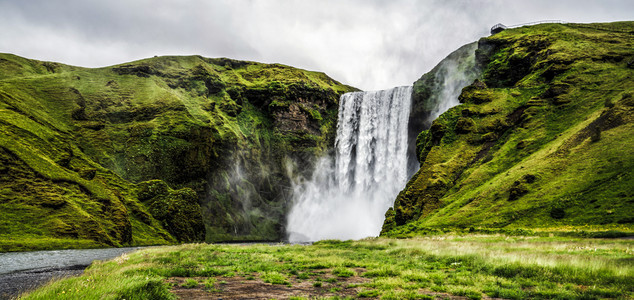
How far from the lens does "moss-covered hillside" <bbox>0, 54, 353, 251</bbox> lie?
5906 centimetres

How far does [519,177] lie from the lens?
1783 inches

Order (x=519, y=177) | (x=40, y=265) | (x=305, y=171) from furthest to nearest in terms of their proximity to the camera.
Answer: (x=305, y=171) < (x=519, y=177) < (x=40, y=265)

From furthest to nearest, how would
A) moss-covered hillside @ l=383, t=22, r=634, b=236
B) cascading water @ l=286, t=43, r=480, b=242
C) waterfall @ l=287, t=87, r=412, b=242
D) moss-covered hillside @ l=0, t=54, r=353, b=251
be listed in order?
1. waterfall @ l=287, t=87, r=412, b=242
2. cascading water @ l=286, t=43, r=480, b=242
3. moss-covered hillside @ l=0, t=54, r=353, b=251
4. moss-covered hillside @ l=383, t=22, r=634, b=236

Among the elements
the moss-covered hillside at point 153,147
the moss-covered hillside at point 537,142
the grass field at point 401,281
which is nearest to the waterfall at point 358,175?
the moss-covered hillside at point 153,147

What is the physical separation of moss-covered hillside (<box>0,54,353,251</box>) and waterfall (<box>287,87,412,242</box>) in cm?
926

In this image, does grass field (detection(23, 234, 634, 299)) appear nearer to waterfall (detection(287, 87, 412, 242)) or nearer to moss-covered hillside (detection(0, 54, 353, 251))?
moss-covered hillside (detection(0, 54, 353, 251))

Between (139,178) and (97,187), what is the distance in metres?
24.5

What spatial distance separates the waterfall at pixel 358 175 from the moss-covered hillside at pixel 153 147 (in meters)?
9.26

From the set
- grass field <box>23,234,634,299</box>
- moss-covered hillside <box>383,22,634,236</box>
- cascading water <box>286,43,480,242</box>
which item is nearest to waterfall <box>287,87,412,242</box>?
cascading water <box>286,43,480,242</box>

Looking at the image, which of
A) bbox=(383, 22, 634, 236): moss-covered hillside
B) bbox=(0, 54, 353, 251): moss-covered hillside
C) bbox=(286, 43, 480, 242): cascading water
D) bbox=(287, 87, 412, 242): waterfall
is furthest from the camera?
bbox=(287, 87, 412, 242): waterfall

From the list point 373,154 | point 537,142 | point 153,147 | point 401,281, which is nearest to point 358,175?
point 373,154

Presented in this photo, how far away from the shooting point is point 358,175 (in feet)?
348

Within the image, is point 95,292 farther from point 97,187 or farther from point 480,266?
point 97,187

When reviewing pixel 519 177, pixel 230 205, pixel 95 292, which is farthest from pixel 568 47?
pixel 230 205
